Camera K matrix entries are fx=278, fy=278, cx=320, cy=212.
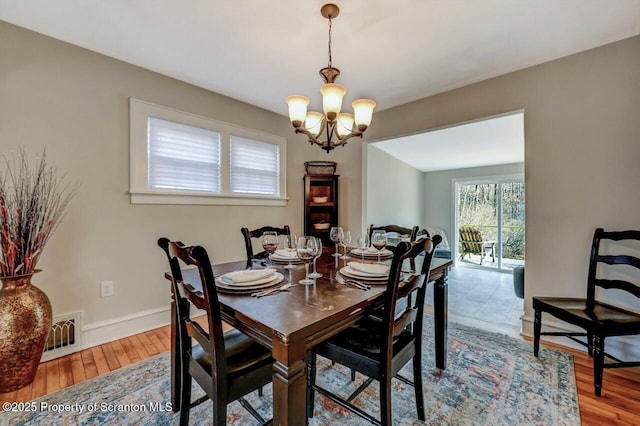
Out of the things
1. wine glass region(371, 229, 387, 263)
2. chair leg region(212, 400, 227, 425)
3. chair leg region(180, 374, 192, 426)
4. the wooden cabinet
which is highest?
the wooden cabinet

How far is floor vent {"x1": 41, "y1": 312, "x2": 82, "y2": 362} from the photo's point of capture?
210cm

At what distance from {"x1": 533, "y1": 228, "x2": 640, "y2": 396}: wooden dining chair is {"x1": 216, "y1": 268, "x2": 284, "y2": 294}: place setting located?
2015 mm

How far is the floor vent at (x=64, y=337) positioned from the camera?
2.10 meters

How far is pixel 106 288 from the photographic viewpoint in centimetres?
238

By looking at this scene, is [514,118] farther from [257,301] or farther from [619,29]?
[257,301]

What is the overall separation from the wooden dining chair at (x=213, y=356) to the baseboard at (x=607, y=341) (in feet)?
8.04

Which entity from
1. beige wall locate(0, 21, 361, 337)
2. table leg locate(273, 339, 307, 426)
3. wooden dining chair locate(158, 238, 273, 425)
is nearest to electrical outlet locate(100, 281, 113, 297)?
beige wall locate(0, 21, 361, 337)

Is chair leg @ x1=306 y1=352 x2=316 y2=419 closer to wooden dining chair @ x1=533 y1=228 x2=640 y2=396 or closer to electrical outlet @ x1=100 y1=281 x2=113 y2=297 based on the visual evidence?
wooden dining chair @ x1=533 y1=228 x2=640 y2=396

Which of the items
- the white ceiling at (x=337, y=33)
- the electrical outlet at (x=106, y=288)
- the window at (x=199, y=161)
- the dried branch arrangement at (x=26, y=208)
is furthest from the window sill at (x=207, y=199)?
the white ceiling at (x=337, y=33)

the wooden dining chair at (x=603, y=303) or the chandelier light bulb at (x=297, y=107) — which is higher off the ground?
the chandelier light bulb at (x=297, y=107)

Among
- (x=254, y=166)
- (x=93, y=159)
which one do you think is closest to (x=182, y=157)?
(x=93, y=159)

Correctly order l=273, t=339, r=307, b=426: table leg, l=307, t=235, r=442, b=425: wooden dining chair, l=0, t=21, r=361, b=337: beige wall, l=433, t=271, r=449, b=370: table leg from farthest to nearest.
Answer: l=0, t=21, r=361, b=337: beige wall, l=433, t=271, r=449, b=370: table leg, l=307, t=235, r=442, b=425: wooden dining chair, l=273, t=339, r=307, b=426: table leg

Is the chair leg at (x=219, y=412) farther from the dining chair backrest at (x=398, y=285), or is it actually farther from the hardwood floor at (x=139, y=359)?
the hardwood floor at (x=139, y=359)

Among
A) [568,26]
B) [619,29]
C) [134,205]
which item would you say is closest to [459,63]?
[568,26]
